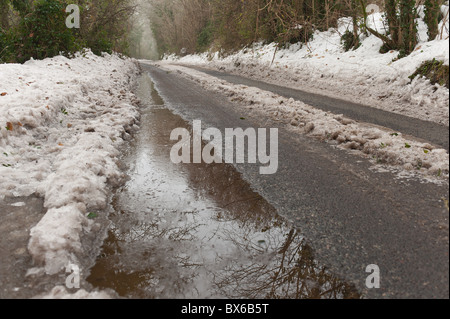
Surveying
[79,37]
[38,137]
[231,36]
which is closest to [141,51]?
[231,36]

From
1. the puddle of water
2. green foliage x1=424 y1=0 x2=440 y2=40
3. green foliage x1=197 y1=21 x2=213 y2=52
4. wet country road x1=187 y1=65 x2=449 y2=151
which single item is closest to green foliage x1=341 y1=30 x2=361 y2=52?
green foliage x1=424 y1=0 x2=440 y2=40

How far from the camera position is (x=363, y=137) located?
4047mm

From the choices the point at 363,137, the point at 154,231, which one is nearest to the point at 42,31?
the point at 154,231

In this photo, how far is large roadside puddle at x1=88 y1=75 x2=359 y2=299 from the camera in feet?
6.19

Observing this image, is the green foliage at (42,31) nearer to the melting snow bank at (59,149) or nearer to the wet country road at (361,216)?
the melting snow bank at (59,149)

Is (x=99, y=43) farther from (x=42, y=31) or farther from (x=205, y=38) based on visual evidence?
(x=205, y=38)

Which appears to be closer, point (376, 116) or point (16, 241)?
point (16, 241)

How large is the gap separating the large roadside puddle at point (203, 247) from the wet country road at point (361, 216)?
5.3 inches

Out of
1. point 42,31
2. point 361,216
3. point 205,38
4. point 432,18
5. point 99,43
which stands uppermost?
point 205,38

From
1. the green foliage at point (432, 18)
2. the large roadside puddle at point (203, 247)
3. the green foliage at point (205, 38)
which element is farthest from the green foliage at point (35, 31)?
the green foliage at point (205, 38)

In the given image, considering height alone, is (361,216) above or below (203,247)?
above

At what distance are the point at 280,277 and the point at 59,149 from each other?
11.2 ft

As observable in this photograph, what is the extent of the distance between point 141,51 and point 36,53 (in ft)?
211

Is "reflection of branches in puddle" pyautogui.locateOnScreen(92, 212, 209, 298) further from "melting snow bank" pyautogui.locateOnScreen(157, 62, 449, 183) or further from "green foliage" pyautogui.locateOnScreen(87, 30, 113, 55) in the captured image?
"green foliage" pyautogui.locateOnScreen(87, 30, 113, 55)
